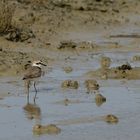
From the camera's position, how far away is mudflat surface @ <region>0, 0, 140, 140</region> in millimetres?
10344

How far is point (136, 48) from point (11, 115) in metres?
7.06

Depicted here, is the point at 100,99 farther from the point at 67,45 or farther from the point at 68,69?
the point at 67,45

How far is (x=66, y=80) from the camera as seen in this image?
1306 centimetres

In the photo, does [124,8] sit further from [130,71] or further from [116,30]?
[130,71]

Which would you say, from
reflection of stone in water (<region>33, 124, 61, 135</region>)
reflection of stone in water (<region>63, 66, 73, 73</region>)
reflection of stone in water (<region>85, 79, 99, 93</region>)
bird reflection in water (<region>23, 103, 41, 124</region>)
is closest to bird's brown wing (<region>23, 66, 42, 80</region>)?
reflection of stone in water (<region>85, 79, 99, 93</region>)

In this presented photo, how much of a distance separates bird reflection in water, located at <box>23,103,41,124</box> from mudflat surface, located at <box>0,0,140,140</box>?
14 millimetres

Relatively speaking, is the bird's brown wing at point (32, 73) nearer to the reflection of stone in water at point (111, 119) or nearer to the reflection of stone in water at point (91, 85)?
the reflection of stone in water at point (91, 85)

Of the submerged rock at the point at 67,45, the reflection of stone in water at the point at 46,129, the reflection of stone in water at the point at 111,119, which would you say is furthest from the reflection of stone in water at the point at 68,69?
the reflection of stone in water at the point at 46,129

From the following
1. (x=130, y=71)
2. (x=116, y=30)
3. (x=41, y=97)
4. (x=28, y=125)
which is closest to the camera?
(x=28, y=125)

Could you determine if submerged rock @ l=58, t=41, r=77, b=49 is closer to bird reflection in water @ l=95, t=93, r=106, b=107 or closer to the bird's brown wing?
the bird's brown wing

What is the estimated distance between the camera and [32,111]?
1124 cm

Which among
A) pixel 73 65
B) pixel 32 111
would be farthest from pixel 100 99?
pixel 73 65

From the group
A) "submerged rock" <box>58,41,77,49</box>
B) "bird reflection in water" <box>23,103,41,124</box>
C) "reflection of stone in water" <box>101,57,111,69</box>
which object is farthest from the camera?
"submerged rock" <box>58,41,77,49</box>

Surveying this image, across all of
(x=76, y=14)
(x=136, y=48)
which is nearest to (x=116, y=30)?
(x=76, y=14)
